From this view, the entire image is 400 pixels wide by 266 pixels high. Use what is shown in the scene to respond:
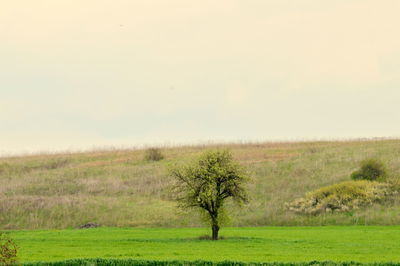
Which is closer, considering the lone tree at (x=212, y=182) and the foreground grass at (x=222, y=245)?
the foreground grass at (x=222, y=245)

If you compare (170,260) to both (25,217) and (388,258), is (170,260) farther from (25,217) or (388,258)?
(25,217)

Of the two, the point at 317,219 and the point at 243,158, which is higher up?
the point at 243,158

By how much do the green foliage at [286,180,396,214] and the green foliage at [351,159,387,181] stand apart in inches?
99.4

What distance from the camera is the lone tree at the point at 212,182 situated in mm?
47281

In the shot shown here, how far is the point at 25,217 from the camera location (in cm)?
7138

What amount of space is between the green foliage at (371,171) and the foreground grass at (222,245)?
1696 centimetres

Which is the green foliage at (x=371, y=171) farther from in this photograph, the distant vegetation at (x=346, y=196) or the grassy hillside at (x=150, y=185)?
the grassy hillside at (x=150, y=185)

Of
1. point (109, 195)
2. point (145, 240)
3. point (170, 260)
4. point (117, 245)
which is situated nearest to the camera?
point (170, 260)

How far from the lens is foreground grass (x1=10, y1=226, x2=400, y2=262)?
34866 millimetres

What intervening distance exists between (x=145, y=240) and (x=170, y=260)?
14892mm

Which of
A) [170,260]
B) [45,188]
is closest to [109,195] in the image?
[45,188]

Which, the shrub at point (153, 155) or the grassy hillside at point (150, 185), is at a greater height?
the shrub at point (153, 155)

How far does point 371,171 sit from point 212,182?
30.8 meters

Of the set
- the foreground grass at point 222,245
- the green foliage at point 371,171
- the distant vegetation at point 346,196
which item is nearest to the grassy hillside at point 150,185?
the distant vegetation at point 346,196
